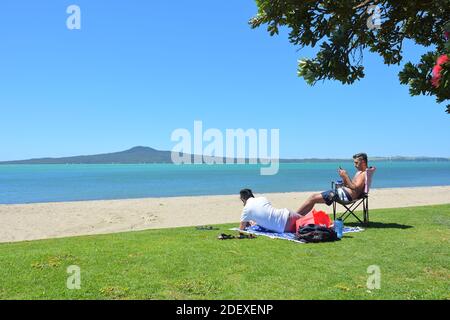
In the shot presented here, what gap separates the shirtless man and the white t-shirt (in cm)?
71

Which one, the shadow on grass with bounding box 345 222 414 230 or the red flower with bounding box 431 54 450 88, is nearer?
the red flower with bounding box 431 54 450 88

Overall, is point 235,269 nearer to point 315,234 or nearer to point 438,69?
point 315,234

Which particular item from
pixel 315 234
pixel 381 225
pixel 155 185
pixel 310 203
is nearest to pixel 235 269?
pixel 315 234

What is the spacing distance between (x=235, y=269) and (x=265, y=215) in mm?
2889

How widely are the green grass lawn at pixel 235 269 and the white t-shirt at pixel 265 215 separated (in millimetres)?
714

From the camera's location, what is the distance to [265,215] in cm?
855

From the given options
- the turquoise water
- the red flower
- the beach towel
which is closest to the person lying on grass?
the beach towel

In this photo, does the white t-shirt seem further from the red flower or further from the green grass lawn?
the red flower

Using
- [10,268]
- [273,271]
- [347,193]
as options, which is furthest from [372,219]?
[10,268]

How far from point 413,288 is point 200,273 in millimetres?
2504

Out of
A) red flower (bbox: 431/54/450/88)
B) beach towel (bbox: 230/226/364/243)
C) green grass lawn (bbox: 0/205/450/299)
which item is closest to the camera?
red flower (bbox: 431/54/450/88)

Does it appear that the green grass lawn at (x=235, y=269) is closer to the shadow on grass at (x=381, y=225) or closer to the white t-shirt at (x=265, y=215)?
the white t-shirt at (x=265, y=215)

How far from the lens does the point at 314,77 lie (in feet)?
12.2

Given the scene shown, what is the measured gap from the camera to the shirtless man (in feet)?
29.9
